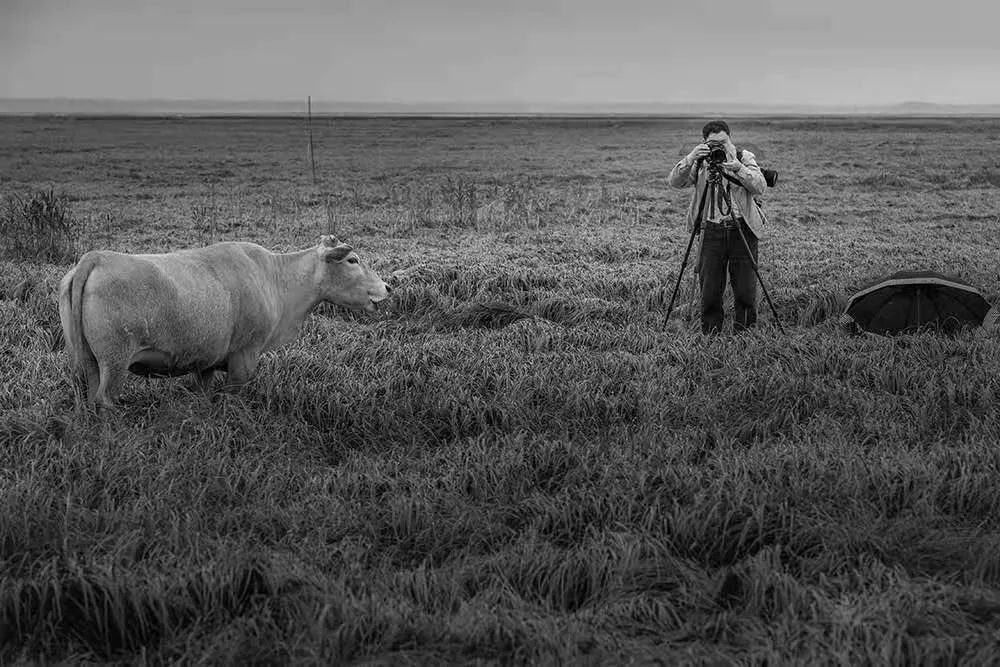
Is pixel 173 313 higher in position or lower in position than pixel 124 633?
higher

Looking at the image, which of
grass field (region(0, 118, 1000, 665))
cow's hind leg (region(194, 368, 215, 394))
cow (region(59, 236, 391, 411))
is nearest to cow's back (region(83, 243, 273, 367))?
cow (region(59, 236, 391, 411))

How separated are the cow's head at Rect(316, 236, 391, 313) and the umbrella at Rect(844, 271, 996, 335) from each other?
4.65 m

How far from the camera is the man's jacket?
28.3 feet

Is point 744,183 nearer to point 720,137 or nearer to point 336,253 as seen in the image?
point 720,137

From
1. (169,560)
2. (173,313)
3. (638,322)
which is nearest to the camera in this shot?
(169,560)

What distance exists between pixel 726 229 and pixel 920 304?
6.39ft

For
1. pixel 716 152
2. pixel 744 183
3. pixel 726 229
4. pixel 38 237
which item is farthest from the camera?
pixel 38 237

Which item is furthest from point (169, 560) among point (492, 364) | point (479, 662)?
point (492, 364)

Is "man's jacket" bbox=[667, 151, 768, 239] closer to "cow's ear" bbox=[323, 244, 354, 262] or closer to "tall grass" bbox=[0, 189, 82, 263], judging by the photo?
"cow's ear" bbox=[323, 244, 354, 262]

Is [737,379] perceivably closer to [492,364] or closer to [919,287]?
[492,364]

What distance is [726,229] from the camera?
29.0 feet

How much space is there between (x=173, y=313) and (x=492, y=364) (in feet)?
8.53

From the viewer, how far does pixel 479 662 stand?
3479 millimetres

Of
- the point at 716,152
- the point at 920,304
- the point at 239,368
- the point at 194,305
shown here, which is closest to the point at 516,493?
the point at 194,305
